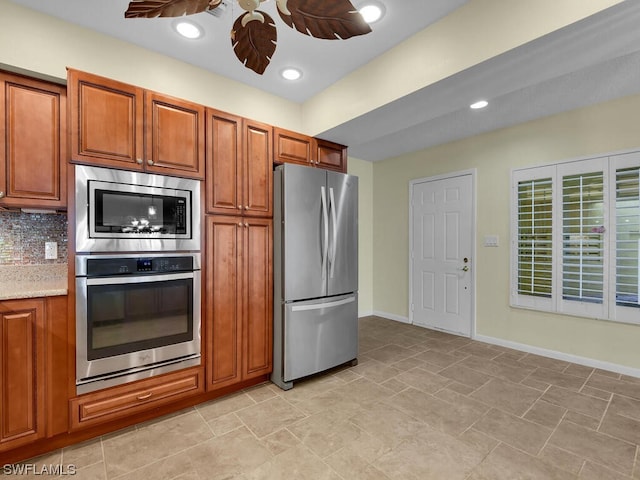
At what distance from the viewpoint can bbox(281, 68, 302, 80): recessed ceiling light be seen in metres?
2.66

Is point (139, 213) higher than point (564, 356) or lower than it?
higher

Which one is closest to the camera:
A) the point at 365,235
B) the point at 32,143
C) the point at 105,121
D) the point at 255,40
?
the point at 255,40

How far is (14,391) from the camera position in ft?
5.62

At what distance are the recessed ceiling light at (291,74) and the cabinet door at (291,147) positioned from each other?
0.48 meters

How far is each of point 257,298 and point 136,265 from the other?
0.96 m

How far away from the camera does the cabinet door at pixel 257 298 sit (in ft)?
8.39

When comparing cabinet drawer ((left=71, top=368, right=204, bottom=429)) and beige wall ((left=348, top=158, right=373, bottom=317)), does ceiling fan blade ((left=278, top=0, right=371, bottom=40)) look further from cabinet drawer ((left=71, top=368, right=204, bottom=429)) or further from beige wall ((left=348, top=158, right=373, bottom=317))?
beige wall ((left=348, top=158, right=373, bottom=317))

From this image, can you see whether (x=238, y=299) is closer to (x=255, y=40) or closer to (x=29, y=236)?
(x=29, y=236)

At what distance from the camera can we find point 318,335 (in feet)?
9.11

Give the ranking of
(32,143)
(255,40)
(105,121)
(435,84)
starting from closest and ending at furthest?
(255,40) < (32,143) < (105,121) < (435,84)

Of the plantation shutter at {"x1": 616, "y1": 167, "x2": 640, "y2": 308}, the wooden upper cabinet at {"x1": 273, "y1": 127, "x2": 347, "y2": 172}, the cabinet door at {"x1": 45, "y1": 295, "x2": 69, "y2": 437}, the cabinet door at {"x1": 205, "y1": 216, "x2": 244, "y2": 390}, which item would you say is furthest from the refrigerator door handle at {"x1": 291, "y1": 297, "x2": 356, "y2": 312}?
the plantation shutter at {"x1": 616, "y1": 167, "x2": 640, "y2": 308}

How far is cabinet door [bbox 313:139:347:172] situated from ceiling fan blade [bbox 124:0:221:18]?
1.80 m

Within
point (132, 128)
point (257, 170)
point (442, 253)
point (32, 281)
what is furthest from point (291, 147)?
point (442, 253)

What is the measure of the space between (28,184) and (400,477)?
8.98 ft
